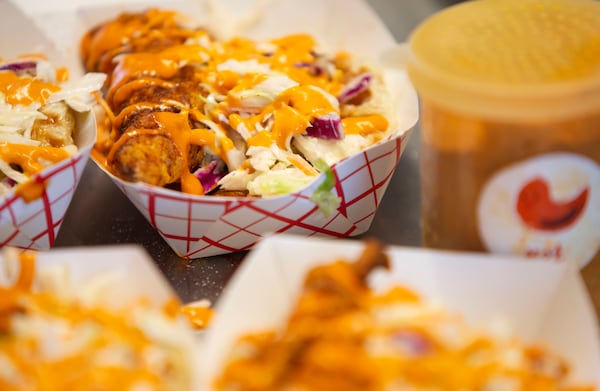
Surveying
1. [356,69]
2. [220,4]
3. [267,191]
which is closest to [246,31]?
[220,4]

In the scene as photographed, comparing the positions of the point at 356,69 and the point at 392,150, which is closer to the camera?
Answer: the point at 392,150

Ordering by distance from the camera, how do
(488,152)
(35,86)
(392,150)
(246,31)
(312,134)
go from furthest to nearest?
(246,31), (35,86), (312,134), (392,150), (488,152)

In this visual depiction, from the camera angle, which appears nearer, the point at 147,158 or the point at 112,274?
the point at 112,274

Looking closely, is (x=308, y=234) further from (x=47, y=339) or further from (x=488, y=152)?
(x=47, y=339)

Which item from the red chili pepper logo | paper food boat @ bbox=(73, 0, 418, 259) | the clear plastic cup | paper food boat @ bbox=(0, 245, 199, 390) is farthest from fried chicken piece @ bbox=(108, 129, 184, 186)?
the red chili pepper logo

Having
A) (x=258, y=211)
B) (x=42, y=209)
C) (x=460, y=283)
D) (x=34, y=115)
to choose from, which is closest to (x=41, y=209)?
(x=42, y=209)

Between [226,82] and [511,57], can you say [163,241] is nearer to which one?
[226,82]

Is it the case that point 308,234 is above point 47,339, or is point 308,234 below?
below

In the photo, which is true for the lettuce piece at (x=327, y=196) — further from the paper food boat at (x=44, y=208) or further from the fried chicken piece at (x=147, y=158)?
the paper food boat at (x=44, y=208)
